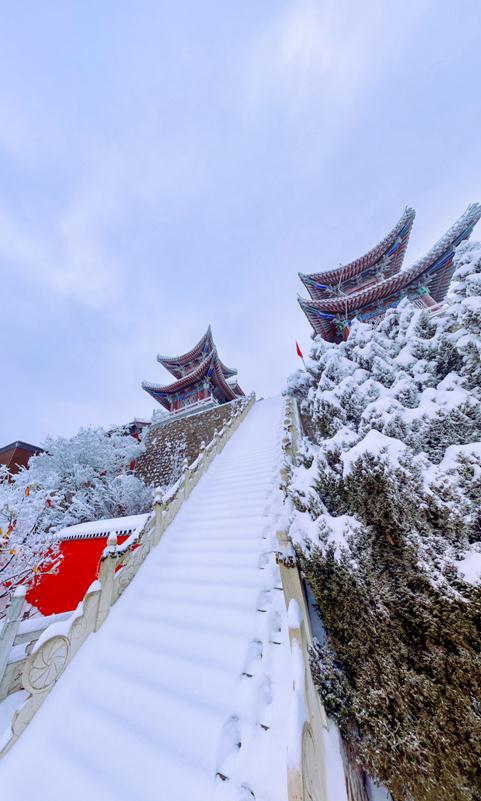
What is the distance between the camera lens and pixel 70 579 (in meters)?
5.97

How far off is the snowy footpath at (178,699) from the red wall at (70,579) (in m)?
2.75

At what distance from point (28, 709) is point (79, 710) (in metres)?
0.48

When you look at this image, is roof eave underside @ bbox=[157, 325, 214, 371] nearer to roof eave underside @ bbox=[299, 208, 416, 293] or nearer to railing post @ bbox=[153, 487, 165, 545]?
roof eave underside @ bbox=[299, 208, 416, 293]

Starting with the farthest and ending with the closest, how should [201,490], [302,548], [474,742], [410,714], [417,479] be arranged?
[201,490], [302,548], [417,479], [410,714], [474,742]

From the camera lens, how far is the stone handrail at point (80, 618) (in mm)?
2432

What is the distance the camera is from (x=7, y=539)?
535 cm

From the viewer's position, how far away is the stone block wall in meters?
11.3

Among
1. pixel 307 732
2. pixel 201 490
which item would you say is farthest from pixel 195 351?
pixel 307 732

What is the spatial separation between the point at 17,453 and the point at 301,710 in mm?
16341

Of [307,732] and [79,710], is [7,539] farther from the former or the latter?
[307,732]

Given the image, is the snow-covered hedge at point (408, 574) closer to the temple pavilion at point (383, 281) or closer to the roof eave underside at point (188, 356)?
the temple pavilion at point (383, 281)

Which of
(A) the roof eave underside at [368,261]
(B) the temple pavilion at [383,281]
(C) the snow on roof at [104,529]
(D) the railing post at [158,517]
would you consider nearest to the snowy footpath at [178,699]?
(D) the railing post at [158,517]

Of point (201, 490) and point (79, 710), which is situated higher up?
point (201, 490)

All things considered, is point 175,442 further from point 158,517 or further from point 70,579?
point 158,517
